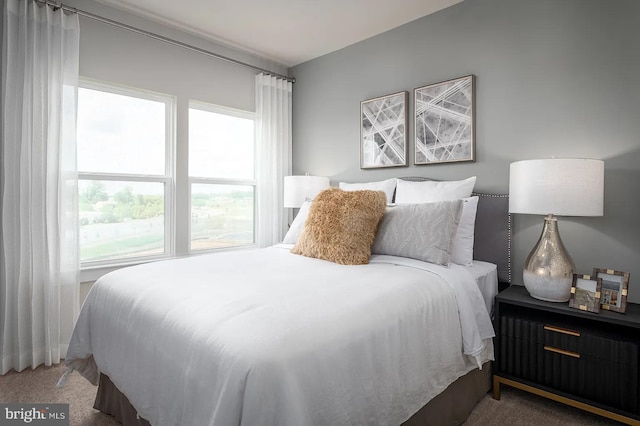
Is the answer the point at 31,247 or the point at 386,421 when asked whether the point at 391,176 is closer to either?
the point at 386,421

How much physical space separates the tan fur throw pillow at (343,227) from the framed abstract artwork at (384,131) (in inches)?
36.9

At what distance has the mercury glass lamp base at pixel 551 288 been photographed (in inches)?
75.7

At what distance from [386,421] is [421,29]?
9.65ft

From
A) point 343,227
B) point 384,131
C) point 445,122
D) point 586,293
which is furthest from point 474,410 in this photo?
point 384,131

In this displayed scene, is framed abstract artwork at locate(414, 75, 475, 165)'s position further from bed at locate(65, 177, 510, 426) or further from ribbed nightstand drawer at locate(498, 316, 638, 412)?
ribbed nightstand drawer at locate(498, 316, 638, 412)

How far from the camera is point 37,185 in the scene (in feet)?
8.07

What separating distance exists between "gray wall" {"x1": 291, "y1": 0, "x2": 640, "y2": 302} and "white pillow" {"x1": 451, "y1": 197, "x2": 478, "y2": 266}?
0.39 m

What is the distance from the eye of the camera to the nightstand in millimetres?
1686

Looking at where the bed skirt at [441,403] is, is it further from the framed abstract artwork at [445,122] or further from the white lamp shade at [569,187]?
the framed abstract artwork at [445,122]

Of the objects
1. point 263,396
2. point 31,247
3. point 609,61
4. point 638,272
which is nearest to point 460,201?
point 638,272

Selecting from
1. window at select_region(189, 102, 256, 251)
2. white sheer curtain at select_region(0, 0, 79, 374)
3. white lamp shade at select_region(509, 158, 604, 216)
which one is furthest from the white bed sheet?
white sheer curtain at select_region(0, 0, 79, 374)

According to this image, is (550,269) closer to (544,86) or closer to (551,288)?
(551,288)

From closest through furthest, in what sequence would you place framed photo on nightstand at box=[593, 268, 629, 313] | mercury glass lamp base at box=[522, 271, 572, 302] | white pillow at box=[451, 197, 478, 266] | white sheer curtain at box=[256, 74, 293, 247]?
framed photo on nightstand at box=[593, 268, 629, 313]
mercury glass lamp base at box=[522, 271, 572, 302]
white pillow at box=[451, 197, 478, 266]
white sheer curtain at box=[256, 74, 293, 247]

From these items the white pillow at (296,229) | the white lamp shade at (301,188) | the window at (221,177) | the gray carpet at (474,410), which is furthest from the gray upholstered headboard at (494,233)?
the window at (221,177)
